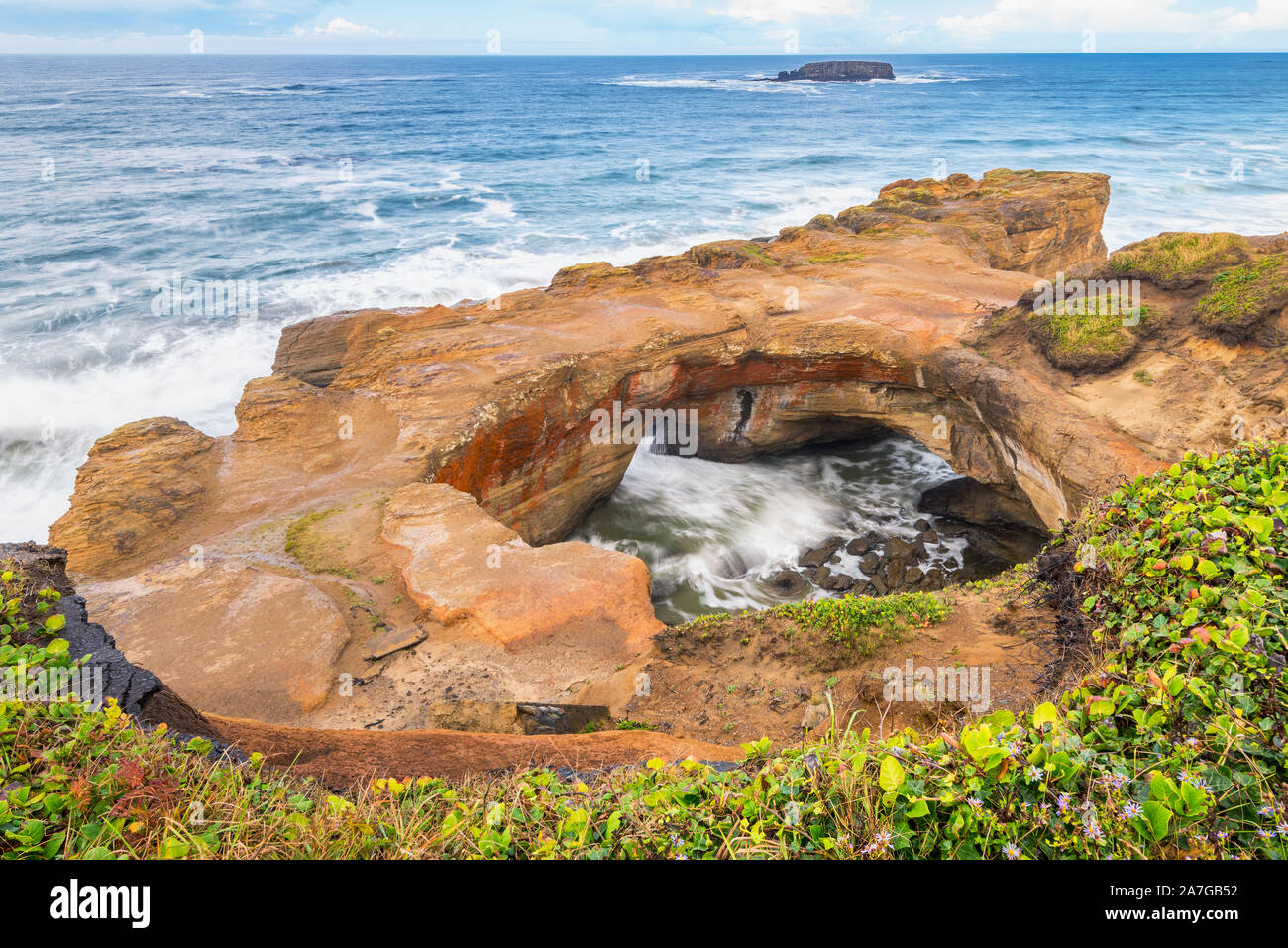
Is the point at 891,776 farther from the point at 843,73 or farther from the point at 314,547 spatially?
the point at 843,73

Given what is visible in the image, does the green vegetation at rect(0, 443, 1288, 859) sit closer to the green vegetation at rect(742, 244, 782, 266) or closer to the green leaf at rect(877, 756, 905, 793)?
the green leaf at rect(877, 756, 905, 793)

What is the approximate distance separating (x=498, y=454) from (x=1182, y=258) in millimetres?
11673

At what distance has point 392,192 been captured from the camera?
4225 cm

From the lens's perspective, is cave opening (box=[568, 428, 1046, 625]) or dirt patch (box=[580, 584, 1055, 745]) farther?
cave opening (box=[568, 428, 1046, 625])

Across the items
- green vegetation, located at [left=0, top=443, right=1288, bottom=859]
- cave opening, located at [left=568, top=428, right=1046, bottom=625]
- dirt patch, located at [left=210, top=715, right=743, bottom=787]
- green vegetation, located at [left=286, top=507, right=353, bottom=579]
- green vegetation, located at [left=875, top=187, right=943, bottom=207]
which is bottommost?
cave opening, located at [left=568, top=428, right=1046, bottom=625]

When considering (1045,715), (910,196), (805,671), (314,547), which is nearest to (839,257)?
(910,196)

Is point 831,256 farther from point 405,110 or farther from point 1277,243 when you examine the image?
point 405,110

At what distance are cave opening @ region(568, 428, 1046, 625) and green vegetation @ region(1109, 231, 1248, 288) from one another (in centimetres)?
428

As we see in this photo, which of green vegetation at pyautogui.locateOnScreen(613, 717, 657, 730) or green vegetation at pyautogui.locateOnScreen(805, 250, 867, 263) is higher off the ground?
green vegetation at pyautogui.locateOnScreen(805, 250, 867, 263)

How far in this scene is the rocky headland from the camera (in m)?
7.68

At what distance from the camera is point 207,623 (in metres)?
8.01

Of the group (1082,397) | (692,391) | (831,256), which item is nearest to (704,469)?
(692,391)

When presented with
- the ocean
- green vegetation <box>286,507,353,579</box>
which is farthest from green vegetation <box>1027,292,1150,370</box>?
the ocean
